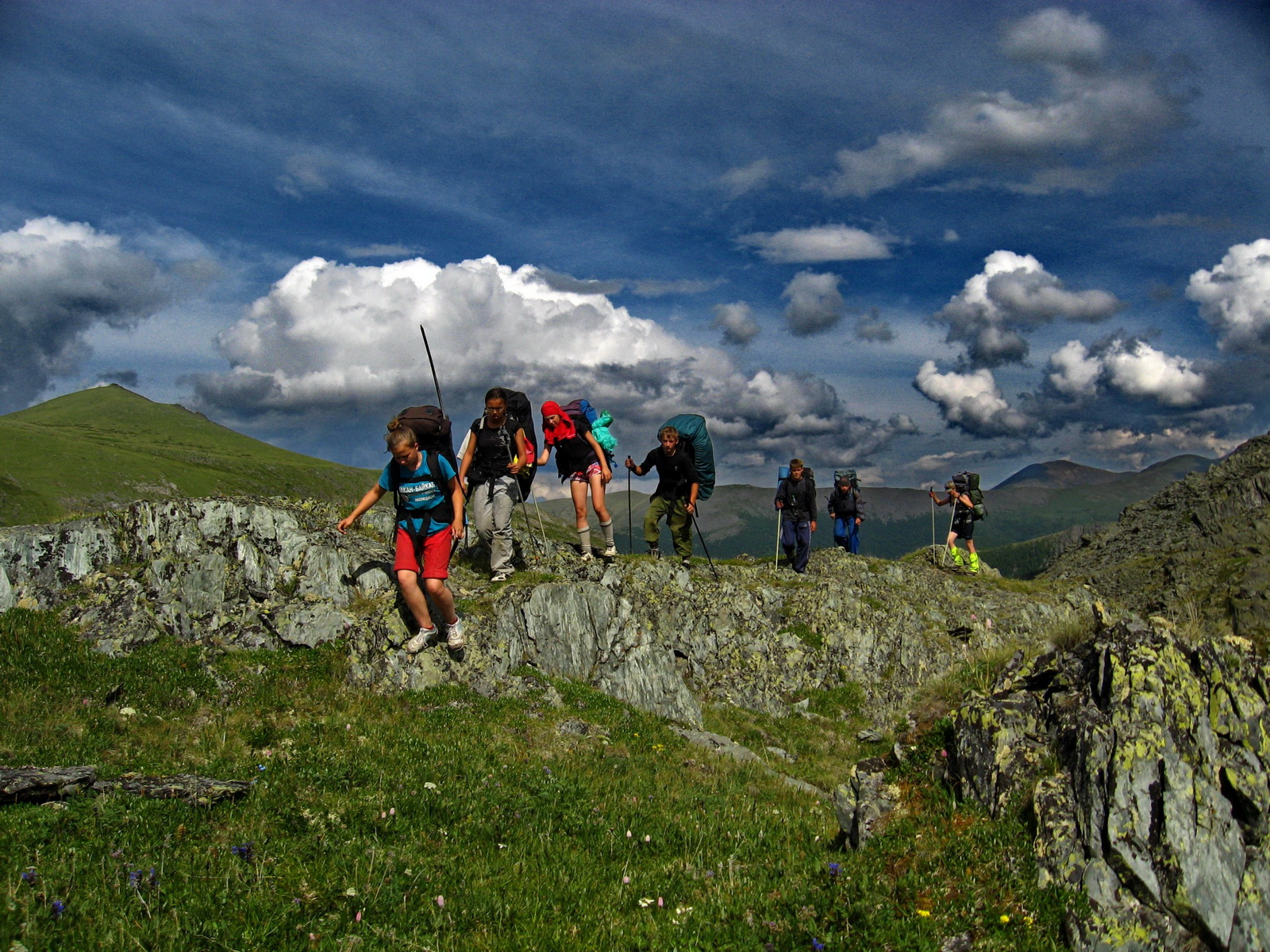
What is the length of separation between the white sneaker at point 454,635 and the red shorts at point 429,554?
1235 millimetres

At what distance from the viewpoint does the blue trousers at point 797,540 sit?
26016 mm

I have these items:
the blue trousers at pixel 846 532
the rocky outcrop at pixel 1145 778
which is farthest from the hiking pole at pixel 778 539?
the rocky outcrop at pixel 1145 778

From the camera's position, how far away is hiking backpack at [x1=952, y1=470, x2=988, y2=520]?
28672 millimetres

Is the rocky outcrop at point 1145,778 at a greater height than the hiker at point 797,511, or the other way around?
the hiker at point 797,511

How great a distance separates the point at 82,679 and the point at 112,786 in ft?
19.0

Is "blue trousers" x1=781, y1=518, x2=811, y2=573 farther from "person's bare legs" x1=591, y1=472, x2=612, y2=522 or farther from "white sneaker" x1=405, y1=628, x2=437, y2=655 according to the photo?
"white sneaker" x1=405, y1=628, x2=437, y2=655

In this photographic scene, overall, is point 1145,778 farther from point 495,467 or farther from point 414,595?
point 495,467

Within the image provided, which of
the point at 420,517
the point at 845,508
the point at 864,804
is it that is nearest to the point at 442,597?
the point at 420,517

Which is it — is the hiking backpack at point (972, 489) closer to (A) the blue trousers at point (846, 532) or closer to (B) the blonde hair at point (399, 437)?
(A) the blue trousers at point (846, 532)

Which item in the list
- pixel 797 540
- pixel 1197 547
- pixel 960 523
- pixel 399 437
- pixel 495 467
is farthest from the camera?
pixel 1197 547

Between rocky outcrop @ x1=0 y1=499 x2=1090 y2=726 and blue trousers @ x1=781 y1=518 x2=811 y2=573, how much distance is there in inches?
123

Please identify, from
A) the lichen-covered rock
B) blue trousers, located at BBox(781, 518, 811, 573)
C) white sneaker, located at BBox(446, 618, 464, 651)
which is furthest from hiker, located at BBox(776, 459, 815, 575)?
the lichen-covered rock

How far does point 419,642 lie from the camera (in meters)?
12.6

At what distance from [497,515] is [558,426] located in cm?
277
